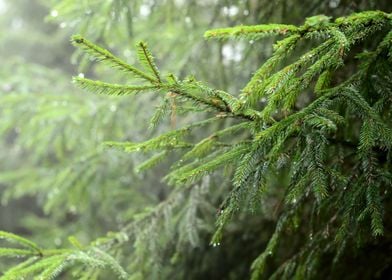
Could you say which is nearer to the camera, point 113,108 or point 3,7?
point 113,108

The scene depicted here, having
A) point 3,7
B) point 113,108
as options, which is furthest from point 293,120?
point 3,7

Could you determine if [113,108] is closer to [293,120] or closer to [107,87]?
[107,87]

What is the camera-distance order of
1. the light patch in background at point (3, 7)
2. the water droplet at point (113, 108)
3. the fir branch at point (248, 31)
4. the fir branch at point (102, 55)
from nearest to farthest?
the fir branch at point (248, 31), the fir branch at point (102, 55), the water droplet at point (113, 108), the light patch in background at point (3, 7)

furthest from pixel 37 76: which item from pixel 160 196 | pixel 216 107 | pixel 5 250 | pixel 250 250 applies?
pixel 216 107

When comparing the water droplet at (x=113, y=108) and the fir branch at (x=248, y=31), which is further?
the water droplet at (x=113, y=108)

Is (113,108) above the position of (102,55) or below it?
above

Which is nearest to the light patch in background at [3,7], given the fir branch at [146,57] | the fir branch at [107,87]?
the fir branch at [107,87]

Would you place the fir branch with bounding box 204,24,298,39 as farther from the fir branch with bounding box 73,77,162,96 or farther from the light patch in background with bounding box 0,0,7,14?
the light patch in background with bounding box 0,0,7,14

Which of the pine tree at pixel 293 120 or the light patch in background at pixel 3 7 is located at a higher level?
the light patch in background at pixel 3 7

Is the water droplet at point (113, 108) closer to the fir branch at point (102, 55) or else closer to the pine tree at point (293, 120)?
the pine tree at point (293, 120)

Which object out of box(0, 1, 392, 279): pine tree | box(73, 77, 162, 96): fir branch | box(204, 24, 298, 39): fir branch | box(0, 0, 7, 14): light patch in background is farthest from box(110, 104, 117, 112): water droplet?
box(0, 0, 7, 14): light patch in background

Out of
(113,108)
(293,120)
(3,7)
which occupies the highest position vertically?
(3,7)

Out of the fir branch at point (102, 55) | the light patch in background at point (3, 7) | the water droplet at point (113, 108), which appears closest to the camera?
the fir branch at point (102, 55)

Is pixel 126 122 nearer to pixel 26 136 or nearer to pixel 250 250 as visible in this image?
pixel 26 136
